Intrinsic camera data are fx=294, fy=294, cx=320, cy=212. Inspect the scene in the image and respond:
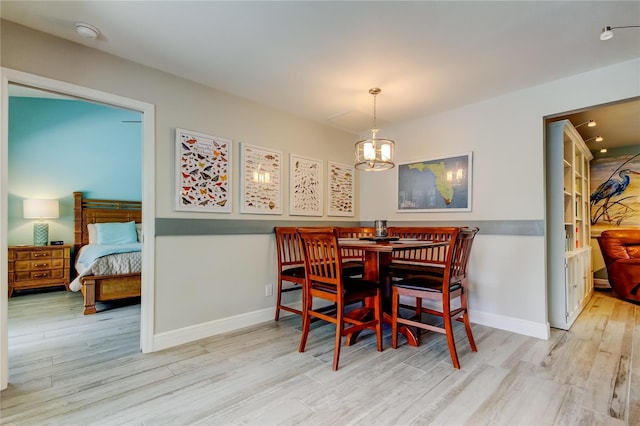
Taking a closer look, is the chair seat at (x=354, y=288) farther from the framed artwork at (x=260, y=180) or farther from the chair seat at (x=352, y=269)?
the framed artwork at (x=260, y=180)

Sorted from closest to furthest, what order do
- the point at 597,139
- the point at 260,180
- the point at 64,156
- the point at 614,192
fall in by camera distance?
the point at 260,180, the point at 597,139, the point at 614,192, the point at 64,156

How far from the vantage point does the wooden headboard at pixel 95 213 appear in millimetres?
4773

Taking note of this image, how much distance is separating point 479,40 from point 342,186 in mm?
2208

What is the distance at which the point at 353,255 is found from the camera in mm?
3523

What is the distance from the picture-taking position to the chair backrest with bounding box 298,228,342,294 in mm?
2067

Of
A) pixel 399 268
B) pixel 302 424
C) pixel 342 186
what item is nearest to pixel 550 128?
pixel 399 268

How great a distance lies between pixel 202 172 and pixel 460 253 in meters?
2.26

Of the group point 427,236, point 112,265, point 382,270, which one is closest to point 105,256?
point 112,265

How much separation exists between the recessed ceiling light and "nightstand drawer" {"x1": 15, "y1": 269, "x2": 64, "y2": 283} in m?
3.85

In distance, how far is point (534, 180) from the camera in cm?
266

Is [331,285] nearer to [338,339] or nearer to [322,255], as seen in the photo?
[322,255]

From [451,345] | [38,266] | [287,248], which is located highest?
[287,248]

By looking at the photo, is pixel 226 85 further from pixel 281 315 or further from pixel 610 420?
pixel 610 420

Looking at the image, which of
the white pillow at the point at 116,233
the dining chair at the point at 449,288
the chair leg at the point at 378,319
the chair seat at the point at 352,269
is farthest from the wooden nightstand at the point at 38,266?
the dining chair at the point at 449,288
